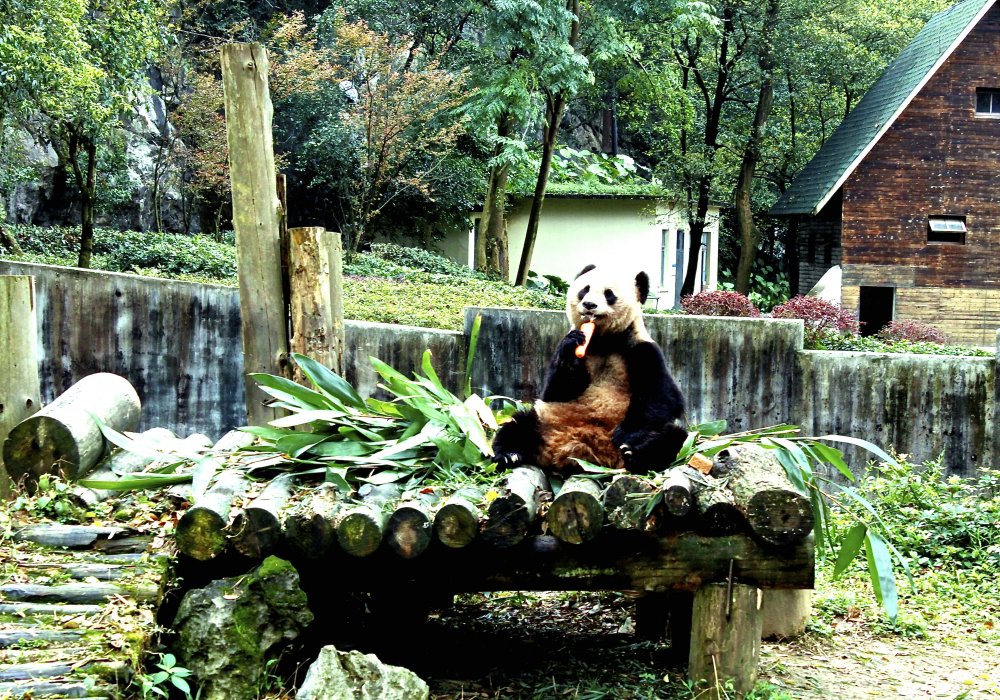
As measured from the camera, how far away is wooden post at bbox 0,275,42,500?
5.72 meters

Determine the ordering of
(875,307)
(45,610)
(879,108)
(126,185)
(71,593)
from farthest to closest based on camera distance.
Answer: (875,307) < (879,108) < (126,185) < (71,593) < (45,610)

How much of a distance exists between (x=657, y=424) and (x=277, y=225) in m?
2.87

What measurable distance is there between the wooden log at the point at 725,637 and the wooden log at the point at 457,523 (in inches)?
46.9

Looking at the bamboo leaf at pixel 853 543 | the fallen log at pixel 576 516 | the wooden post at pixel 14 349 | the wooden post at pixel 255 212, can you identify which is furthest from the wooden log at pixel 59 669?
the bamboo leaf at pixel 853 543

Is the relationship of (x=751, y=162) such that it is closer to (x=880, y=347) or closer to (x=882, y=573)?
(x=880, y=347)

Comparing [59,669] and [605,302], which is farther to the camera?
[605,302]

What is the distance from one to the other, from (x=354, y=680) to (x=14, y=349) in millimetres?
2854

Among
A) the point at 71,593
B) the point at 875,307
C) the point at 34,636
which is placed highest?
the point at 875,307

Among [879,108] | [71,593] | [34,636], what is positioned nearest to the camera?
[34,636]

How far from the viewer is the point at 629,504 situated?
484 cm

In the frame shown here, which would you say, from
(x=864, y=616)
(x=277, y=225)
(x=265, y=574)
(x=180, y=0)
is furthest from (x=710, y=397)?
(x=180, y=0)

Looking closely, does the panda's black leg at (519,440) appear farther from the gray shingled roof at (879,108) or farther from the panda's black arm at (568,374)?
the gray shingled roof at (879,108)

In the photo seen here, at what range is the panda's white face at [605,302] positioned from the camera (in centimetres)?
548

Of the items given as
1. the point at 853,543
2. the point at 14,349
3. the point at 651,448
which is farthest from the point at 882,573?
the point at 14,349
